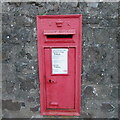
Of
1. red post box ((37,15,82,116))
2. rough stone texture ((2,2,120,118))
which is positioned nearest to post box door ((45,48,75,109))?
red post box ((37,15,82,116))

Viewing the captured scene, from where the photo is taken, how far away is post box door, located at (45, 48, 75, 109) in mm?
2134

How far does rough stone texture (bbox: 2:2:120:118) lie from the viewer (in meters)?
2.08

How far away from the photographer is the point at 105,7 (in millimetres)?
2057

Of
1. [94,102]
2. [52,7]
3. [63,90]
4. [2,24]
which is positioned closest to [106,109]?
[94,102]

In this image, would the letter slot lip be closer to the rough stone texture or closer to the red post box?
the red post box

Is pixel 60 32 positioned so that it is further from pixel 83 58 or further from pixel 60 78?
pixel 60 78

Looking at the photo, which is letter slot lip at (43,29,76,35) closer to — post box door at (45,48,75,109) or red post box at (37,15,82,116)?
red post box at (37,15,82,116)

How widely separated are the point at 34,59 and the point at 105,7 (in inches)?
45.5

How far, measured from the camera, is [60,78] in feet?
7.23

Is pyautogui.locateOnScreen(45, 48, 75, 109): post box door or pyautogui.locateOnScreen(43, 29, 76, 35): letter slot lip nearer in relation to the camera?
pyautogui.locateOnScreen(43, 29, 76, 35): letter slot lip

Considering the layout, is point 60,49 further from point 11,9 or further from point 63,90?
point 11,9

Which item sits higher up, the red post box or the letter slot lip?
the letter slot lip

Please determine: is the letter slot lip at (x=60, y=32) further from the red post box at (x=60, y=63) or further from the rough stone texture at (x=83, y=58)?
the rough stone texture at (x=83, y=58)

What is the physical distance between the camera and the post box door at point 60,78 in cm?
213
